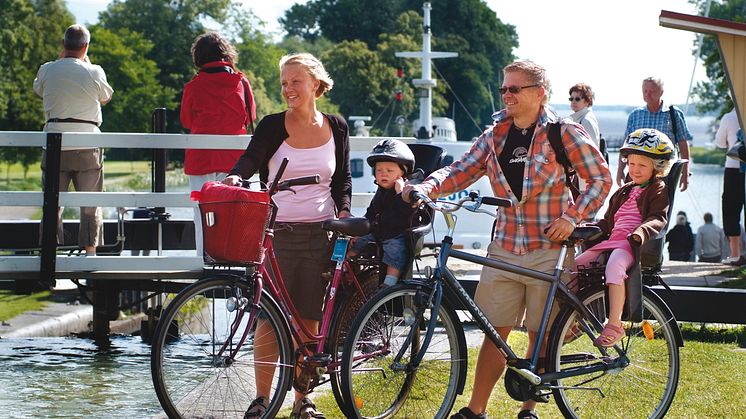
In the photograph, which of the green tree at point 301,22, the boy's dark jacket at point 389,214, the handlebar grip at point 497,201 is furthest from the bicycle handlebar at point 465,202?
the green tree at point 301,22

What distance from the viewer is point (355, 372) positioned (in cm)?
604

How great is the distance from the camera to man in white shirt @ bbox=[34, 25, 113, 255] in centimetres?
984

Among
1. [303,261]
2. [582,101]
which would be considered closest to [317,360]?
[303,261]

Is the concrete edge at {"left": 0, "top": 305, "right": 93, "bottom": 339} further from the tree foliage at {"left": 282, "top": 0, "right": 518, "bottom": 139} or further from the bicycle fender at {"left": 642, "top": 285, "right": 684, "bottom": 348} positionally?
the tree foliage at {"left": 282, "top": 0, "right": 518, "bottom": 139}

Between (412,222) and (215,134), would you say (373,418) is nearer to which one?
(412,222)

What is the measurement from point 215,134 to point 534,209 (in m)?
4.17

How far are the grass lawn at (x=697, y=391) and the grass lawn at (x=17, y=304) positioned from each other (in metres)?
8.76

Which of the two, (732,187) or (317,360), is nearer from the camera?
(317,360)

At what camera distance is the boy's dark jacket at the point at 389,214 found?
6492 mm

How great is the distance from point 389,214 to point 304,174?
0.46m

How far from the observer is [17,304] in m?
17.4

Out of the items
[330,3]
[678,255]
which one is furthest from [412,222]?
[330,3]

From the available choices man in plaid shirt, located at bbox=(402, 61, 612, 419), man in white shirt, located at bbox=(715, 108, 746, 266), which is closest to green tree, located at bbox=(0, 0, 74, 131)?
man in white shirt, located at bbox=(715, 108, 746, 266)

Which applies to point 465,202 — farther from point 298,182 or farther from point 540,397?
point 540,397
